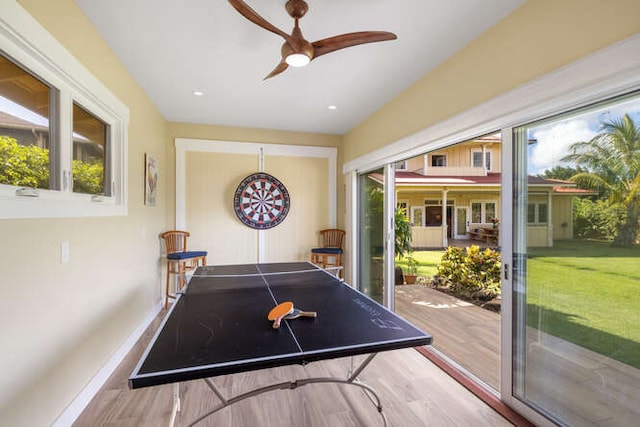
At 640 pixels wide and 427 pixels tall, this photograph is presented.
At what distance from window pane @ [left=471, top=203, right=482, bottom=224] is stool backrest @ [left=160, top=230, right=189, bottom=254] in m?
8.90

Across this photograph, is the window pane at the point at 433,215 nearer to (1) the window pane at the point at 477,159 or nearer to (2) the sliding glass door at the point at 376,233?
(1) the window pane at the point at 477,159

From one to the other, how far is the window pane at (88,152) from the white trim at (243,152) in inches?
68.6

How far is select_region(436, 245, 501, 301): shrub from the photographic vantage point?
14.7 ft

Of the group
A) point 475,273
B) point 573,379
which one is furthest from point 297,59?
point 475,273

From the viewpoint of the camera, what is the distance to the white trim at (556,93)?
1334 mm

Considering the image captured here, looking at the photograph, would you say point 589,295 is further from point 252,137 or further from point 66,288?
point 252,137

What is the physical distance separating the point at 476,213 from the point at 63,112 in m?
10.5

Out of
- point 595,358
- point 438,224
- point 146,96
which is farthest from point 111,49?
point 438,224

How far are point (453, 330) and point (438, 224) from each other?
672cm

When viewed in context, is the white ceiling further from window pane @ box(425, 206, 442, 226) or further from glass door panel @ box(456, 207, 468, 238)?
glass door panel @ box(456, 207, 468, 238)

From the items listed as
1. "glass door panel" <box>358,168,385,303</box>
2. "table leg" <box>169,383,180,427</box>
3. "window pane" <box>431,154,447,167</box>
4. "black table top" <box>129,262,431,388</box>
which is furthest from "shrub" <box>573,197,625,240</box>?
"window pane" <box>431,154,447,167</box>

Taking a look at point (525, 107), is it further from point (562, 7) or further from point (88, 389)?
point (88, 389)

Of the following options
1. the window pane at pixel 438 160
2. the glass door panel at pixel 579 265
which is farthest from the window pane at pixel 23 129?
the window pane at pixel 438 160

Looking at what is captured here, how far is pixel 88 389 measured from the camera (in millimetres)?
2041
